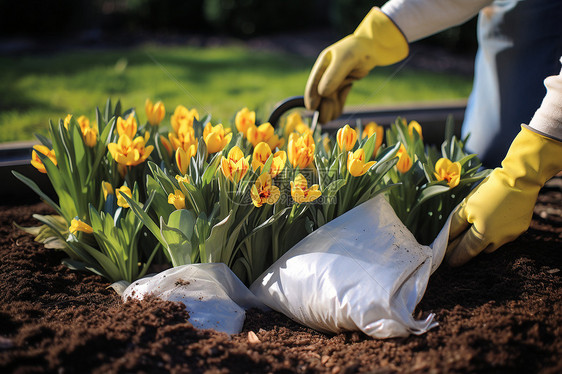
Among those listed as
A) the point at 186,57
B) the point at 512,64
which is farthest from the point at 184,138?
the point at 186,57

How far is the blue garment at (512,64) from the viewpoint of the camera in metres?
2.18

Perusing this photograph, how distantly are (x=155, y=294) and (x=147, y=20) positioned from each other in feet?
19.7

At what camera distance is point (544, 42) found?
2209 mm

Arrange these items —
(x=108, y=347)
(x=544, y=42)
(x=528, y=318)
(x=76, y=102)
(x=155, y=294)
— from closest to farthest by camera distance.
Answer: (x=108, y=347) < (x=528, y=318) < (x=155, y=294) < (x=544, y=42) < (x=76, y=102)

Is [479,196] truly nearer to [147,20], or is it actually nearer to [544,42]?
[544,42]

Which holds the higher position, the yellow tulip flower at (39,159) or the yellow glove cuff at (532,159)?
the yellow tulip flower at (39,159)

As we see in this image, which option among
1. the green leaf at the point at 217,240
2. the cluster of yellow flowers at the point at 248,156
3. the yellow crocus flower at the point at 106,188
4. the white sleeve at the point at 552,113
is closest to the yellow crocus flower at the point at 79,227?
the cluster of yellow flowers at the point at 248,156

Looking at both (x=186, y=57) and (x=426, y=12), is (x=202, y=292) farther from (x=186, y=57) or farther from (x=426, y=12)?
(x=186, y=57)

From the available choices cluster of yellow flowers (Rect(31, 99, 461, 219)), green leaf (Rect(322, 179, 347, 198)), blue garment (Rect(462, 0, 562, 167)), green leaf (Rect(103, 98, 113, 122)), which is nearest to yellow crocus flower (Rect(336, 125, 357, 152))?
cluster of yellow flowers (Rect(31, 99, 461, 219))

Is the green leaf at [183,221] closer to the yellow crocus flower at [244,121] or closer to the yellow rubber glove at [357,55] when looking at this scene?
the yellow crocus flower at [244,121]

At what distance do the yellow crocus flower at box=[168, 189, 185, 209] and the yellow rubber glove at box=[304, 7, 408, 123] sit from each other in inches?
32.2

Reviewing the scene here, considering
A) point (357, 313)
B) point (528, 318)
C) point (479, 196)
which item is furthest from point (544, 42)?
point (357, 313)

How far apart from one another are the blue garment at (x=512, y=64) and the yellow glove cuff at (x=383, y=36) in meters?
0.51

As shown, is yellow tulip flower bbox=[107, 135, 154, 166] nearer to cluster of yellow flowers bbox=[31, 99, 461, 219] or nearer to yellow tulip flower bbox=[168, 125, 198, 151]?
cluster of yellow flowers bbox=[31, 99, 461, 219]
